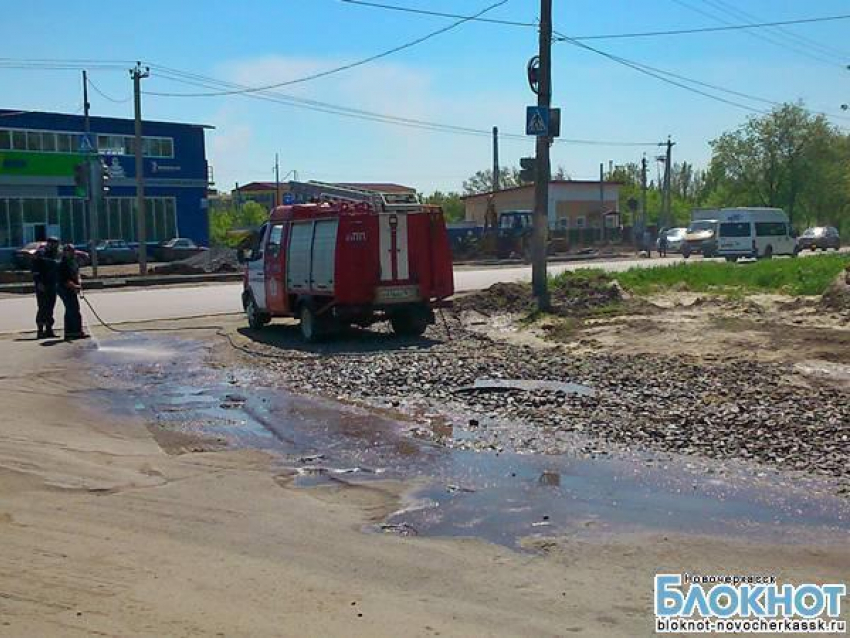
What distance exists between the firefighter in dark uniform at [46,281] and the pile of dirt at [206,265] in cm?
2445

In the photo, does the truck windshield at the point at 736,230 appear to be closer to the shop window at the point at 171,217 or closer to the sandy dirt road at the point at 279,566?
the shop window at the point at 171,217

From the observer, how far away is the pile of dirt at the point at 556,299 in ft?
68.0

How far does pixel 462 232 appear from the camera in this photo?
59.8 metres

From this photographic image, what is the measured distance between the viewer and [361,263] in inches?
653

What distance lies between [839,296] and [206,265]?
31484 mm

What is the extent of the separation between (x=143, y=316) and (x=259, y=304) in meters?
4.98

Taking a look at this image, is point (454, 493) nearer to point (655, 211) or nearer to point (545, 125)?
point (545, 125)

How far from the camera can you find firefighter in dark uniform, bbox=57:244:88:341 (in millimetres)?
17984

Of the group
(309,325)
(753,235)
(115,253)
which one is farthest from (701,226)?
(309,325)

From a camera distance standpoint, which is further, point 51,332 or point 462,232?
point 462,232

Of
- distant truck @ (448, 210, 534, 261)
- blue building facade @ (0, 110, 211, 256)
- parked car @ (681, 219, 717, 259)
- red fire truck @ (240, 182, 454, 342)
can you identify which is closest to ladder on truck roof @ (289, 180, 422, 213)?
red fire truck @ (240, 182, 454, 342)

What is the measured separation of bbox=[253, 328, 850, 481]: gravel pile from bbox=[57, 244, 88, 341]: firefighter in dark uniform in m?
5.29

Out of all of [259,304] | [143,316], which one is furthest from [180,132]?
[259,304]

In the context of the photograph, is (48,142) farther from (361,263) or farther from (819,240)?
(361,263)
